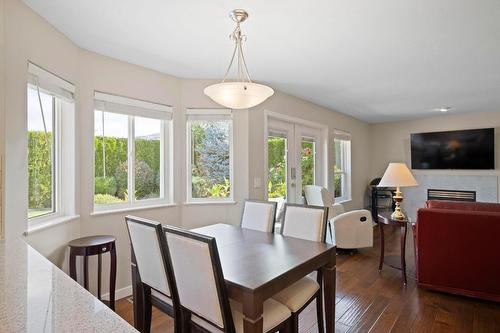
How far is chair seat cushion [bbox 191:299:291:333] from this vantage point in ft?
4.89

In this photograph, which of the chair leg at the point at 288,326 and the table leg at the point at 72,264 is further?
the table leg at the point at 72,264

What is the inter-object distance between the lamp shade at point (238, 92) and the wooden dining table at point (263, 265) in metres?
1.01

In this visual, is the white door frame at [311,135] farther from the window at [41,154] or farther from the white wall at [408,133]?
the white wall at [408,133]

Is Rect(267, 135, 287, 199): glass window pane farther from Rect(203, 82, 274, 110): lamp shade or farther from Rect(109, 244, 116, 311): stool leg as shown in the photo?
Rect(109, 244, 116, 311): stool leg

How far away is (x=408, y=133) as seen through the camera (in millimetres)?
6473

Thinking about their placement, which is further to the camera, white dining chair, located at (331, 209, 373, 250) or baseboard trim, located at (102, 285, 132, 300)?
white dining chair, located at (331, 209, 373, 250)

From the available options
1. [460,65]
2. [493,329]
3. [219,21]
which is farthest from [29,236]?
[460,65]

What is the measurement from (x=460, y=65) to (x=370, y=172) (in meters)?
4.17

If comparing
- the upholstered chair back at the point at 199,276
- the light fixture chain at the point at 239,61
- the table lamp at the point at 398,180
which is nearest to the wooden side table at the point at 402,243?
the table lamp at the point at 398,180

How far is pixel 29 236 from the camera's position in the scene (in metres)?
2.01

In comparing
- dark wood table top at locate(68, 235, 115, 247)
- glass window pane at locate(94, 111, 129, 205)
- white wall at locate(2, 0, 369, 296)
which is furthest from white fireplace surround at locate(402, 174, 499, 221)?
dark wood table top at locate(68, 235, 115, 247)

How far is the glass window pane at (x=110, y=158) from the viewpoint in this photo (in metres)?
2.79

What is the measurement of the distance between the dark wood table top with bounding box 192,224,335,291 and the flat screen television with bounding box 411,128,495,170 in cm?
528

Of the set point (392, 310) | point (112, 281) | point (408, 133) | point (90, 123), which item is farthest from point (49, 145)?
point (408, 133)
